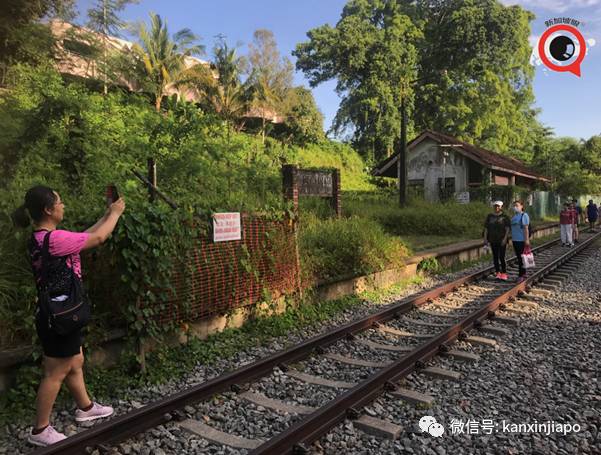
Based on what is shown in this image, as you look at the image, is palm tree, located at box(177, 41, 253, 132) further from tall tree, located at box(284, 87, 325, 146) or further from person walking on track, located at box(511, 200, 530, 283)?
person walking on track, located at box(511, 200, 530, 283)

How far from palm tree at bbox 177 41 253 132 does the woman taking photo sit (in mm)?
29855

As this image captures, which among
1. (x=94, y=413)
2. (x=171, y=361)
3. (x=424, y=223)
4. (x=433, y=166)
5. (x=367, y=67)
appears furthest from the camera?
(x=367, y=67)

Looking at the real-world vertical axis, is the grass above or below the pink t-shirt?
below

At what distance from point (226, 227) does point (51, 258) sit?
2.91 metres

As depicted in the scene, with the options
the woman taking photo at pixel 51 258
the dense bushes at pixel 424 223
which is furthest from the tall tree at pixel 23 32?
the woman taking photo at pixel 51 258

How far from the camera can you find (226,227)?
605cm

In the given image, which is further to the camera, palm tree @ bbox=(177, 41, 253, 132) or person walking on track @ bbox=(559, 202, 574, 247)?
palm tree @ bbox=(177, 41, 253, 132)

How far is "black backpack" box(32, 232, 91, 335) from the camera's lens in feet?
10.6

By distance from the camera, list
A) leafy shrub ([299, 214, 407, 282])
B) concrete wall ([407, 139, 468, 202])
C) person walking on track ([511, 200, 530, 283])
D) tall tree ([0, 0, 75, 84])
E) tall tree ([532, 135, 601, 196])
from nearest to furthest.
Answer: leafy shrub ([299, 214, 407, 282]) → person walking on track ([511, 200, 530, 283]) → tall tree ([0, 0, 75, 84]) → concrete wall ([407, 139, 468, 202]) → tall tree ([532, 135, 601, 196])

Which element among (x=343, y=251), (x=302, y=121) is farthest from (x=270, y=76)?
(x=343, y=251)

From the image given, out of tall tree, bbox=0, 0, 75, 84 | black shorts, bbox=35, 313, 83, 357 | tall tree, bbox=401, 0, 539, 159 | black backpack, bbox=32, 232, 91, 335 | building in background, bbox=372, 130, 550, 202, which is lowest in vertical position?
black shorts, bbox=35, 313, 83, 357

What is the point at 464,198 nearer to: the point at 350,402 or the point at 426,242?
the point at 426,242

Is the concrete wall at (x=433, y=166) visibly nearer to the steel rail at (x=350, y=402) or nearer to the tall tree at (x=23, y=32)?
the tall tree at (x=23, y=32)

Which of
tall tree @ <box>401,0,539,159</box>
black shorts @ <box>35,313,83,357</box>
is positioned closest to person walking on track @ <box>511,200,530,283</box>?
black shorts @ <box>35,313,83,357</box>
